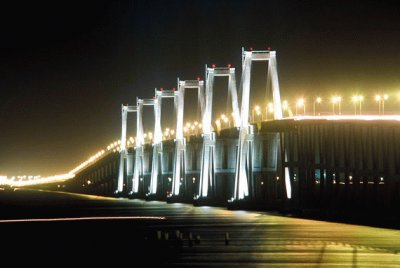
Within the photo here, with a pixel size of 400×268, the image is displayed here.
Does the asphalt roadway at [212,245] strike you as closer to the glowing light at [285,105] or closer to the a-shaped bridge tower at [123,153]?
the glowing light at [285,105]

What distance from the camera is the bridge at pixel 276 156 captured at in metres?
64.0

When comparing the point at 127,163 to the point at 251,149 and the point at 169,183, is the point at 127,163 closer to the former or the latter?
the point at 169,183

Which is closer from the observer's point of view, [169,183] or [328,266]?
[328,266]

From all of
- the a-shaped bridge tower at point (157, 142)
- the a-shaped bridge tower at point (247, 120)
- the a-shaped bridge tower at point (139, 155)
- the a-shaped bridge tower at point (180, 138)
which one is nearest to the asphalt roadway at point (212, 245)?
the a-shaped bridge tower at point (247, 120)

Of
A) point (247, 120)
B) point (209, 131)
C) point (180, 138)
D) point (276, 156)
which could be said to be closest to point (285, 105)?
point (247, 120)

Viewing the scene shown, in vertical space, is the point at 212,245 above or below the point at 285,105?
below

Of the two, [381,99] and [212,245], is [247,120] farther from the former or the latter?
[212,245]

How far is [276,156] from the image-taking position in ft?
267

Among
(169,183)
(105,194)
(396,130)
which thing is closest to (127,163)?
(169,183)

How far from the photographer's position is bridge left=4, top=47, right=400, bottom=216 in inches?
2520

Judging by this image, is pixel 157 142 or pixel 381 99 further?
pixel 157 142

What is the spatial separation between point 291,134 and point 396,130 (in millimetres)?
11162

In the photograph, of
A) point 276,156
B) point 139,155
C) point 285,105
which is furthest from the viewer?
point 139,155

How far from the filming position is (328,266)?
27312 mm
